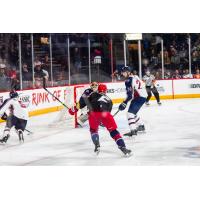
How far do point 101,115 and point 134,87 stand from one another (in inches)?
17.3

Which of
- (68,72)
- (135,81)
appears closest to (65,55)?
(68,72)

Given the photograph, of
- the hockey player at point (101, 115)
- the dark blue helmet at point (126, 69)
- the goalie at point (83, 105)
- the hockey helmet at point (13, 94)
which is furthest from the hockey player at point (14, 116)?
the dark blue helmet at point (126, 69)

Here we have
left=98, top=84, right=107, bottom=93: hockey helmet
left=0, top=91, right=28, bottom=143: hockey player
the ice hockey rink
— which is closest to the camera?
the ice hockey rink

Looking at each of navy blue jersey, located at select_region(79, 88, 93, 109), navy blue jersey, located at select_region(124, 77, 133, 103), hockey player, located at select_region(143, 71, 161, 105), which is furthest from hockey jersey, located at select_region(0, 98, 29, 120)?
hockey player, located at select_region(143, 71, 161, 105)

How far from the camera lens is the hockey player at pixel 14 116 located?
21.3 feet

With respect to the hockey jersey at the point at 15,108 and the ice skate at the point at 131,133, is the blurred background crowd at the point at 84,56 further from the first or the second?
the ice skate at the point at 131,133

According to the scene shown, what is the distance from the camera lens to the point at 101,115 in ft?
21.0

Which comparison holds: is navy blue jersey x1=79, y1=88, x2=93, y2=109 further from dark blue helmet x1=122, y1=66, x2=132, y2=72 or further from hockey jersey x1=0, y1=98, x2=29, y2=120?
hockey jersey x1=0, y1=98, x2=29, y2=120

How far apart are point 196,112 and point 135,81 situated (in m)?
0.62

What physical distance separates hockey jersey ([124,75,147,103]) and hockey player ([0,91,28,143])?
3.02 feet

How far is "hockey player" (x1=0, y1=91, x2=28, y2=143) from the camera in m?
6.50

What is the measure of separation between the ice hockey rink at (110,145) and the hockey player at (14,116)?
0.17 feet

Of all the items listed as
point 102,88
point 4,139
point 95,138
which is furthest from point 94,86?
point 4,139

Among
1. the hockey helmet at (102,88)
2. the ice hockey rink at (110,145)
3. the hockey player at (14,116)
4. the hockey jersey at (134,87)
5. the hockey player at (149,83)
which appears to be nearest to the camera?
the ice hockey rink at (110,145)
